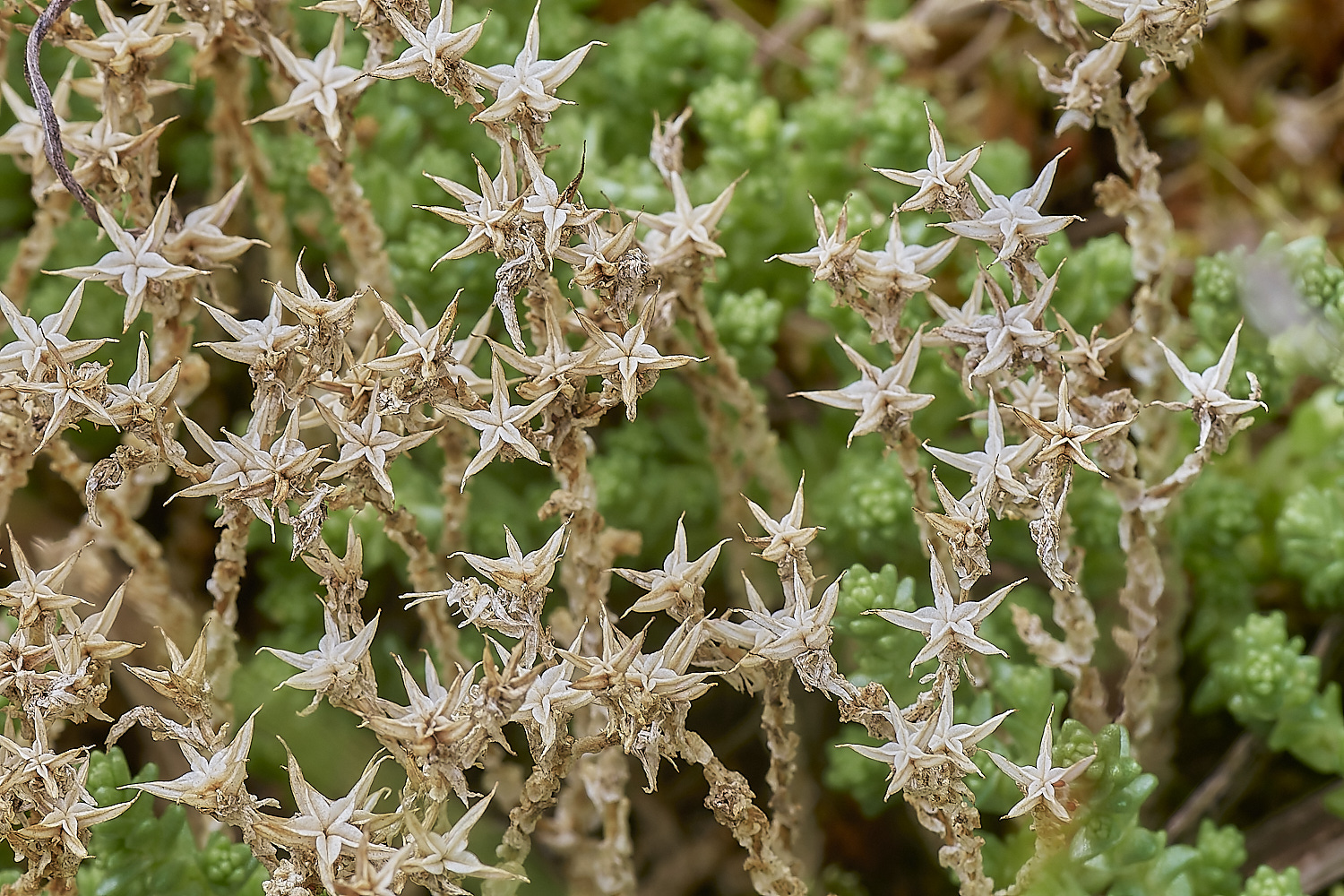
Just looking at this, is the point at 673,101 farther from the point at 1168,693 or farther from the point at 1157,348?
the point at 1168,693

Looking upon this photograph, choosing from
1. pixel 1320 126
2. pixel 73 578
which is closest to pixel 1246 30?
pixel 1320 126

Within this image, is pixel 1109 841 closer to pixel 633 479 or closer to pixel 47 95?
pixel 633 479

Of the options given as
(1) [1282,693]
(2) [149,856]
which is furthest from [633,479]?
(1) [1282,693]

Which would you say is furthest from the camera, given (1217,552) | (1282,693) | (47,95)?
(1217,552)

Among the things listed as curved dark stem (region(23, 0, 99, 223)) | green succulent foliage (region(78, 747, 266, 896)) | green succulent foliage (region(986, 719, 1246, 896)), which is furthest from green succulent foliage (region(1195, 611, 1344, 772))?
curved dark stem (region(23, 0, 99, 223))

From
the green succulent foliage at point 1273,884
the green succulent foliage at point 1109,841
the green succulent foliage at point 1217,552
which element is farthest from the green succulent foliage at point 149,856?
the green succulent foliage at point 1217,552

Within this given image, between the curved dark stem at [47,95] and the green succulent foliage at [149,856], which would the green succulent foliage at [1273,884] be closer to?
the green succulent foliage at [149,856]

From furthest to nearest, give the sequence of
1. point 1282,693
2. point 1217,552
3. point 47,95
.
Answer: point 1217,552, point 1282,693, point 47,95
